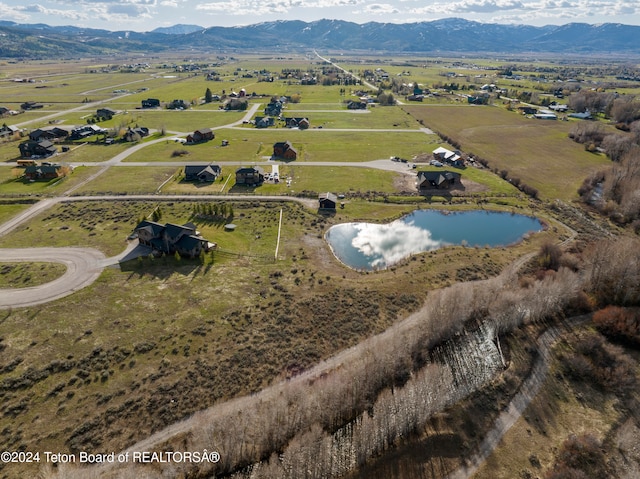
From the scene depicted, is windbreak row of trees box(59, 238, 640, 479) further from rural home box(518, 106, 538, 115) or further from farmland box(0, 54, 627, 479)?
rural home box(518, 106, 538, 115)

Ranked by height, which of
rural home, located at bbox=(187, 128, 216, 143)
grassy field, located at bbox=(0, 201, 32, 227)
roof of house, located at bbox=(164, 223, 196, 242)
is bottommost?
grassy field, located at bbox=(0, 201, 32, 227)

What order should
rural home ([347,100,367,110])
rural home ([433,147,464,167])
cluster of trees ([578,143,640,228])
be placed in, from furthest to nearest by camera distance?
rural home ([347,100,367,110]) → rural home ([433,147,464,167]) → cluster of trees ([578,143,640,228])

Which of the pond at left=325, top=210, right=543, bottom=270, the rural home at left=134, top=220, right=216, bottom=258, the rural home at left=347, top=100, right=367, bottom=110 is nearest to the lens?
the rural home at left=134, top=220, right=216, bottom=258

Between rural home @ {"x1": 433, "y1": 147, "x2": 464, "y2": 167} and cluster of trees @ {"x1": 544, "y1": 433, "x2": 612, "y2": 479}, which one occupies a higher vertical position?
rural home @ {"x1": 433, "y1": 147, "x2": 464, "y2": 167}

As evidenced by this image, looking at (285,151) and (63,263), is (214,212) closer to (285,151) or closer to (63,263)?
(63,263)

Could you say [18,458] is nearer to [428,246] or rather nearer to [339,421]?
[339,421]

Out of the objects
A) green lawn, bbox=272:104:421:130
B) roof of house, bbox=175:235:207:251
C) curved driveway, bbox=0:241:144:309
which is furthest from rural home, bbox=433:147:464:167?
curved driveway, bbox=0:241:144:309

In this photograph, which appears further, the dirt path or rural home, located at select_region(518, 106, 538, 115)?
rural home, located at select_region(518, 106, 538, 115)
